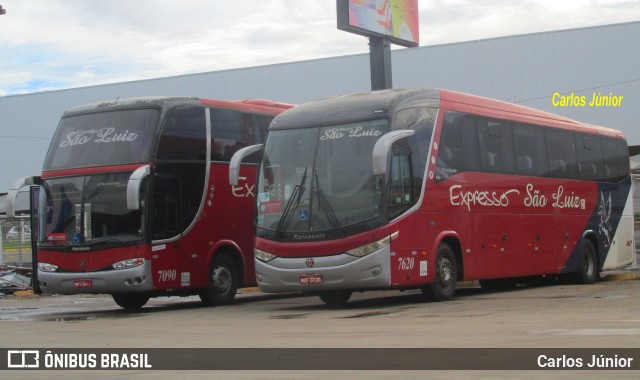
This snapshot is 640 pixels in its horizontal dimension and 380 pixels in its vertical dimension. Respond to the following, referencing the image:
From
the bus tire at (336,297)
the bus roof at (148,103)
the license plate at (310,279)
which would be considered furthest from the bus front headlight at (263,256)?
the bus roof at (148,103)

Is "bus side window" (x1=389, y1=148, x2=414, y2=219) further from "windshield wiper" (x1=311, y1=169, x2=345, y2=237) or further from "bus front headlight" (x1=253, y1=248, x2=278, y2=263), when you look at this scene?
"bus front headlight" (x1=253, y1=248, x2=278, y2=263)

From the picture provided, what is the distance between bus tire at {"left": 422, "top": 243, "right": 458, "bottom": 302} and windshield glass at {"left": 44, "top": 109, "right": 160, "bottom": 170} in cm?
522

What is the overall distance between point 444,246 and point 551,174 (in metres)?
4.70

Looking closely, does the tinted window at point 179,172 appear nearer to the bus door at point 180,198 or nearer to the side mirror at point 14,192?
the bus door at point 180,198

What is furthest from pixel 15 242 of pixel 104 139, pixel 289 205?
pixel 289 205

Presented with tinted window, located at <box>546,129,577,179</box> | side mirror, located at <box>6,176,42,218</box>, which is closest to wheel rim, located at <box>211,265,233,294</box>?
side mirror, located at <box>6,176,42,218</box>

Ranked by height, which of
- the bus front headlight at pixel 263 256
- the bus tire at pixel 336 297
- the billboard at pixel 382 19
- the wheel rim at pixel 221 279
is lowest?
the bus tire at pixel 336 297

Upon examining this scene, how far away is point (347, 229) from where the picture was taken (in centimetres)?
1630

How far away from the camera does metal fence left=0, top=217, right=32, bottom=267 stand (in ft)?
89.5

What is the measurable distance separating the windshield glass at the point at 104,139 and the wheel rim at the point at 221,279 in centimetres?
281

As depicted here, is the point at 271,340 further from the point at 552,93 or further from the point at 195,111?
the point at 552,93

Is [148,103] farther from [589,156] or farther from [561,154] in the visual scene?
[589,156]

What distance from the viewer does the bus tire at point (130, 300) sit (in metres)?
20.1

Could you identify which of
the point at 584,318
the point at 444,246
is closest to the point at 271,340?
the point at 584,318
